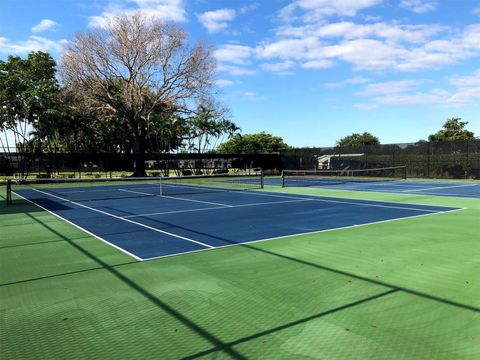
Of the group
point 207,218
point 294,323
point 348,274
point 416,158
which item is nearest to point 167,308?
point 294,323

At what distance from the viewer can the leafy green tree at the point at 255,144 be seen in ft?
246

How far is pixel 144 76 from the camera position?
41281mm

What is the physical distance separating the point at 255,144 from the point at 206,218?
210 ft

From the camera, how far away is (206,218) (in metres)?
12.3


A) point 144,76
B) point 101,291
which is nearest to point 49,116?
point 144,76

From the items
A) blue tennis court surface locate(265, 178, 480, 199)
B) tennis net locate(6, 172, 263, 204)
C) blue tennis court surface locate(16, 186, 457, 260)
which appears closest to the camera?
blue tennis court surface locate(16, 186, 457, 260)

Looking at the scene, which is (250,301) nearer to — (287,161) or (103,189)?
(103,189)

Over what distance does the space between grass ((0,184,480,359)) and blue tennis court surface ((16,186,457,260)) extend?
82cm

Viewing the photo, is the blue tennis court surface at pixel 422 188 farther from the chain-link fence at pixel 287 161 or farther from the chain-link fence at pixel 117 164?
the chain-link fence at pixel 117 164

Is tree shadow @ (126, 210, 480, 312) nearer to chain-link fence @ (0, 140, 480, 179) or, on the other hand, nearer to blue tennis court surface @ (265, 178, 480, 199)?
blue tennis court surface @ (265, 178, 480, 199)

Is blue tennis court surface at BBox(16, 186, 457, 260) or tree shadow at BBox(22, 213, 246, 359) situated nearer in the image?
tree shadow at BBox(22, 213, 246, 359)

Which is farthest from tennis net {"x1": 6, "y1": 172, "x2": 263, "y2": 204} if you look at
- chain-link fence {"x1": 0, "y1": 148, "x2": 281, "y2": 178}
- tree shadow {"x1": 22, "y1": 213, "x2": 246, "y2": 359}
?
tree shadow {"x1": 22, "y1": 213, "x2": 246, "y2": 359}

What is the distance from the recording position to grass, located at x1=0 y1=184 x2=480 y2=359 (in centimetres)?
394

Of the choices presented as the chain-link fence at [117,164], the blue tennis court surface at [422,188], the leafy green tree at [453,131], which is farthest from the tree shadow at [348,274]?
the leafy green tree at [453,131]
